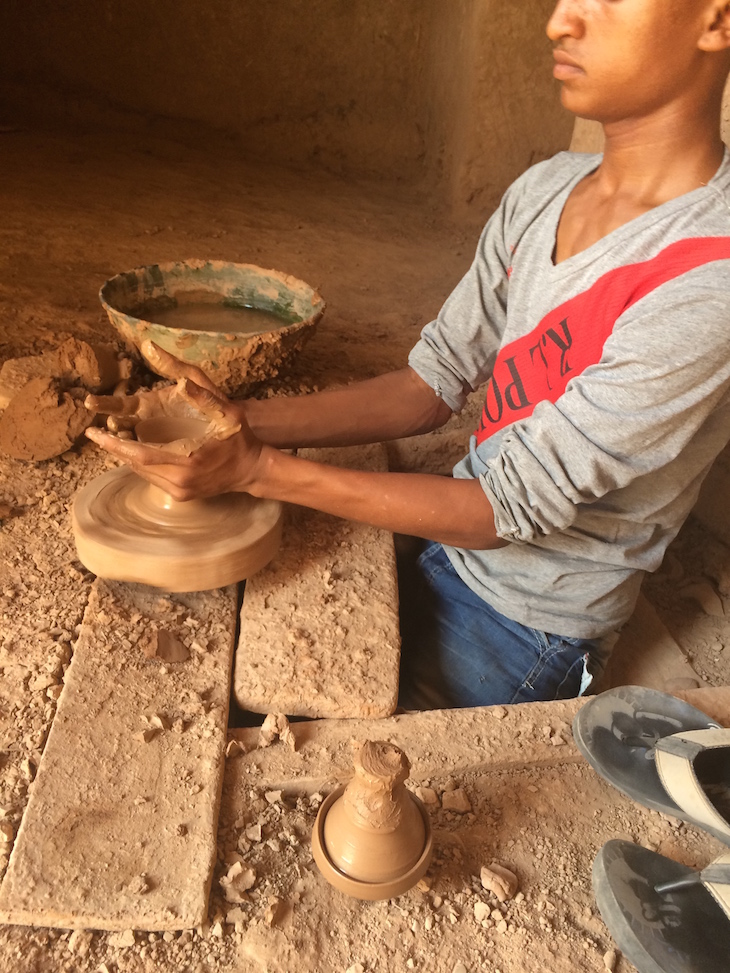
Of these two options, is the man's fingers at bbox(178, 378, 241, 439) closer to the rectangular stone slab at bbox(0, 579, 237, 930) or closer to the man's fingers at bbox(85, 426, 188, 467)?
the man's fingers at bbox(85, 426, 188, 467)

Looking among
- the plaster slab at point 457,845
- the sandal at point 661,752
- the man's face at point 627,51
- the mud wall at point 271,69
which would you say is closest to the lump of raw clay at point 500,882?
the plaster slab at point 457,845

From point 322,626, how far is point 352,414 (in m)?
0.61

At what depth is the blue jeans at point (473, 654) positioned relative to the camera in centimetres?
205

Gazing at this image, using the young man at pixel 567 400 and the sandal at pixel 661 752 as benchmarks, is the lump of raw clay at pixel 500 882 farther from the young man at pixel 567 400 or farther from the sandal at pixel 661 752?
the young man at pixel 567 400

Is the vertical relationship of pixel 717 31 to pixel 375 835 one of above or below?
above

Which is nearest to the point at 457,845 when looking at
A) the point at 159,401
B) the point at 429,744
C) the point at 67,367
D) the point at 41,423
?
the point at 429,744

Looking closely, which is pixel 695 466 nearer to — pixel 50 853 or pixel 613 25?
pixel 613 25

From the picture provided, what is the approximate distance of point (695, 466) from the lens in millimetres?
1716

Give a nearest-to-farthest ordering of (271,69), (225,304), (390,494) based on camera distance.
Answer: (390,494), (225,304), (271,69)

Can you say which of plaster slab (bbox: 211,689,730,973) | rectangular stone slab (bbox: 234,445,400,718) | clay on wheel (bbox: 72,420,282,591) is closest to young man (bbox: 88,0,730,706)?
clay on wheel (bbox: 72,420,282,591)

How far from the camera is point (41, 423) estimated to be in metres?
2.31

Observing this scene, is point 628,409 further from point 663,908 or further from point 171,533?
point 171,533

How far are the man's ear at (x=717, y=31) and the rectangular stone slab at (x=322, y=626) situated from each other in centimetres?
135

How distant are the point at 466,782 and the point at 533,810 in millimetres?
146
